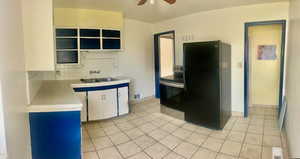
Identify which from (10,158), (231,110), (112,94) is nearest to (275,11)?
(231,110)

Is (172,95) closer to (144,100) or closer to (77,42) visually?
(144,100)

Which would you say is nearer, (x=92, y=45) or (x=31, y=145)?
(x=31, y=145)

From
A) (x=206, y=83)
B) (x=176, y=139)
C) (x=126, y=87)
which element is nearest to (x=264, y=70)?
(x=206, y=83)

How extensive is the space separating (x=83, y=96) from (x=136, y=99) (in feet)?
6.18

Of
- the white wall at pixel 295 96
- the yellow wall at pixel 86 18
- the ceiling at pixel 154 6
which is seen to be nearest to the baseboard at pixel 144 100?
the yellow wall at pixel 86 18

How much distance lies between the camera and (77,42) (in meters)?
3.49

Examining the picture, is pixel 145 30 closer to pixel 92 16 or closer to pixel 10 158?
pixel 92 16

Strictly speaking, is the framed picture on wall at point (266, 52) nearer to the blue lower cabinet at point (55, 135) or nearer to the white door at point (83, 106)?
the white door at point (83, 106)

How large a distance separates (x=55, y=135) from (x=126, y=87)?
6.93 feet

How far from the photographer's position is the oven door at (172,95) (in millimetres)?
3410

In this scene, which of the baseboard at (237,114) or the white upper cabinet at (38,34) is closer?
the white upper cabinet at (38,34)

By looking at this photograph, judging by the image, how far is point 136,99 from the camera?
4.90m

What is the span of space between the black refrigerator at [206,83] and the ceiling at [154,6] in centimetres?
93

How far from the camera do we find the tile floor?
231cm
